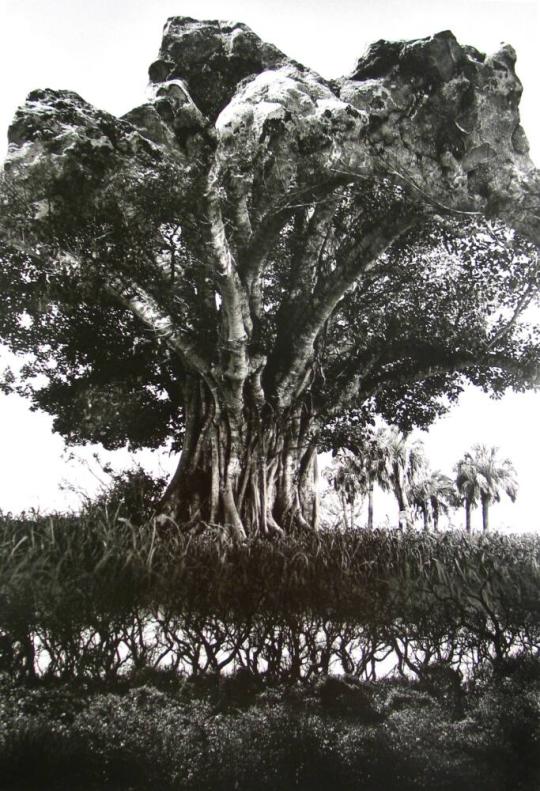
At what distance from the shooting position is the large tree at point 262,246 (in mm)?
5633

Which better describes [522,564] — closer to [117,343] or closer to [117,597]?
[117,597]

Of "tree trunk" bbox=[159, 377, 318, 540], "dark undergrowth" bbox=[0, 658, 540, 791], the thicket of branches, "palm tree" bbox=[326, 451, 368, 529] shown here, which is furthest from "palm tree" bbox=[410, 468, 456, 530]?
"dark undergrowth" bbox=[0, 658, 540, 791]

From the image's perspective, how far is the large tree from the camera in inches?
222

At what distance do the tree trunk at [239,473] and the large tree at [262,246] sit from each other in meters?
0.03

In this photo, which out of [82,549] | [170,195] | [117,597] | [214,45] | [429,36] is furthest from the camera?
[214,45]

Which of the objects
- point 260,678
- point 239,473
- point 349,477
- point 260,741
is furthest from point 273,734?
point 349,477

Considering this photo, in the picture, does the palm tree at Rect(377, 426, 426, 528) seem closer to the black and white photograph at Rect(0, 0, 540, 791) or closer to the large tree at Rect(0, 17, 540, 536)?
the black and white photograph at Rect(0, 0, 540, 791)

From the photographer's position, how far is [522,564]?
14.5ft

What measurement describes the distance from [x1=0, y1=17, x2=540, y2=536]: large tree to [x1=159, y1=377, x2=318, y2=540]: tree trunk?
29 millimetres

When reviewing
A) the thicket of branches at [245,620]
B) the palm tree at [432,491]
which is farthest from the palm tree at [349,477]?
the thicket of branches at [245,620]

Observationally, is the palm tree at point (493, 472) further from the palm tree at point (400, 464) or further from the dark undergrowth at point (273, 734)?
the dark undergrowth at point (273, 734)

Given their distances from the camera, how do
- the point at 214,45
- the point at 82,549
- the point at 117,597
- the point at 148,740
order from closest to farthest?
the point at 148,740 → the point at 117,597 → the point at 82,549 → the point at 214,45

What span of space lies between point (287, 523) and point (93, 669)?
4.40m

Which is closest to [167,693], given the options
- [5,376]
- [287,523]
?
[287,523]
